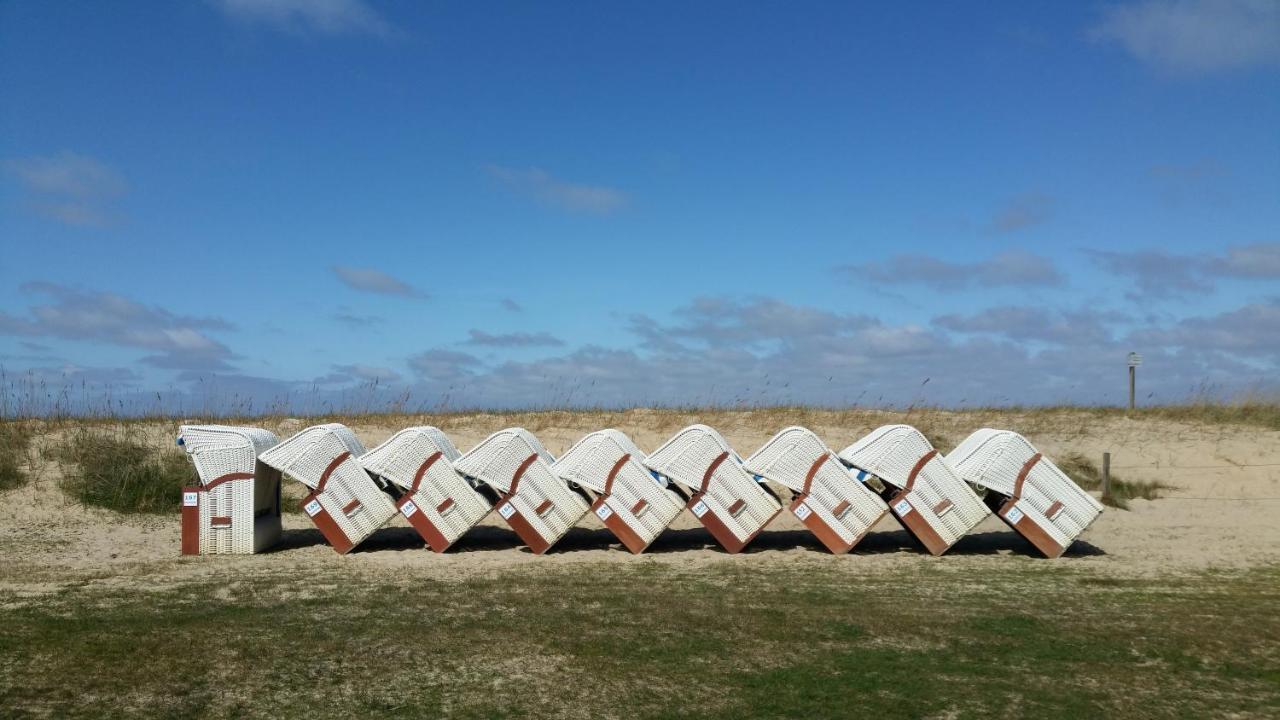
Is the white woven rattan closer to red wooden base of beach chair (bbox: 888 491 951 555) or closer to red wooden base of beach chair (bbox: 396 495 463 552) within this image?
red wooden base of beach chair (bbox: 888 491 951 555)

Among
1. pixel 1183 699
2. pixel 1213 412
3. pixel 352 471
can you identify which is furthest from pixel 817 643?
pixel 1213 412

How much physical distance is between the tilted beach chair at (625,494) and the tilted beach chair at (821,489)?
142 cm

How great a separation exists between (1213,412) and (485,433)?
685 inches

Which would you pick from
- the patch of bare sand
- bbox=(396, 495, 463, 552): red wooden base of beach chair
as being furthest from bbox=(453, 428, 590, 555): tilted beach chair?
bbox=(396, 495, 463, 552): red wooden base of beach chair

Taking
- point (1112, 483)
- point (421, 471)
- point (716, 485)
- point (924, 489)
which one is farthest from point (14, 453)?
point (1112, 483)

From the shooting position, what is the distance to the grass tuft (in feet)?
65.1

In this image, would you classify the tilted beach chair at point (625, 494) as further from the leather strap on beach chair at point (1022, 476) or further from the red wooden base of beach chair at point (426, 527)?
the leather strap on beach chair at point (1022, 476)

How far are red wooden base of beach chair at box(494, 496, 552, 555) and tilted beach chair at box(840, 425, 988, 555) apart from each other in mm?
4484

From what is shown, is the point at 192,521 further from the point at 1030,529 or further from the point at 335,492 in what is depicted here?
the point at 1030,529

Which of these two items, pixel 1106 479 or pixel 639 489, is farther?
pixel 1106 479

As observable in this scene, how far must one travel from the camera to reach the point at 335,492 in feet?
48.2

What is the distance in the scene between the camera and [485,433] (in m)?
23.5

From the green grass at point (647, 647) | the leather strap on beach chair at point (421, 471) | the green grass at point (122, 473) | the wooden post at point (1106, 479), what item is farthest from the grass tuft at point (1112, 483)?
the green grass at point (122, 473)

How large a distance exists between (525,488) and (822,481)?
4091mm
